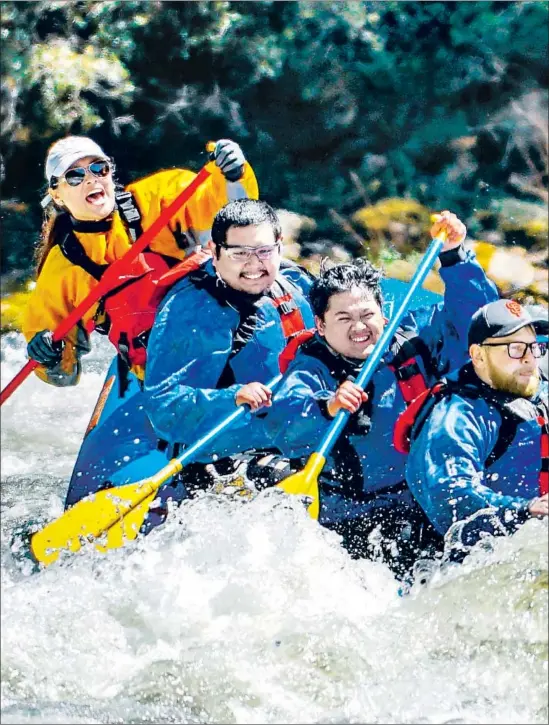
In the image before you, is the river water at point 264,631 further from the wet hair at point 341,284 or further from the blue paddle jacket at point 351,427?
the wet hair at point 341,284

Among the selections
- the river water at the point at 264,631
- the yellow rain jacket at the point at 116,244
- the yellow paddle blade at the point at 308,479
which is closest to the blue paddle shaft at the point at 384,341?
the yellow paddle blade at the point at 308,479

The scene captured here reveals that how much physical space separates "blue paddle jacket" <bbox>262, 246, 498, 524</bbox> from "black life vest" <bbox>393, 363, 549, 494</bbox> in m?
0.06

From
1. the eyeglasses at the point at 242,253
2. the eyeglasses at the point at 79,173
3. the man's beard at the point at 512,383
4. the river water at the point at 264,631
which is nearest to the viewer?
the river water at the point at 264,631

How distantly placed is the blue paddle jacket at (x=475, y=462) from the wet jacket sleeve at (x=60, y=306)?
1.22m

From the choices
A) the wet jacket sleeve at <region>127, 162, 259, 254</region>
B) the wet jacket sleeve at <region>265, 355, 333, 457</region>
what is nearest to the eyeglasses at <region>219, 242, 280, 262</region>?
the wet jacket sleeve at <region>127, 162, 259, 254</region>

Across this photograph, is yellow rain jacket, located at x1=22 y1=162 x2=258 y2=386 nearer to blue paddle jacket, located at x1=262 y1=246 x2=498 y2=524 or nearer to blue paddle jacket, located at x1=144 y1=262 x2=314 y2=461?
blue paddle jacket, located at x1=144 y1=262 x2=314 y2=461

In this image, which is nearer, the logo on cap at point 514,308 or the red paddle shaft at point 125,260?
the logo on cap at point 514,308

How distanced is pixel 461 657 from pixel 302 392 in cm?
102

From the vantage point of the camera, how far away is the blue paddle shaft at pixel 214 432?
410cm

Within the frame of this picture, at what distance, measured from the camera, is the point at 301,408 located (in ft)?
13.4

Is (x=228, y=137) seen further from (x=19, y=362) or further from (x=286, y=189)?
(x=19, y=362)

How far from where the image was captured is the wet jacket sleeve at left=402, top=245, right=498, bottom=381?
4188 millimetres

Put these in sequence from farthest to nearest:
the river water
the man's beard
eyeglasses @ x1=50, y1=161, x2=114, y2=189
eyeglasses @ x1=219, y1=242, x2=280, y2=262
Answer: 1. eyeglasses @ x1=50, y1=161, x2=114, y2=189
2. eyeglasses @ x1=219, y1=242, x2=280, y2=262
3. the man's beard
4. the river water

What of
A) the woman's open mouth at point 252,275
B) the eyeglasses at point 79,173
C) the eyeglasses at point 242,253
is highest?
the eyeglasses at point 79,173
